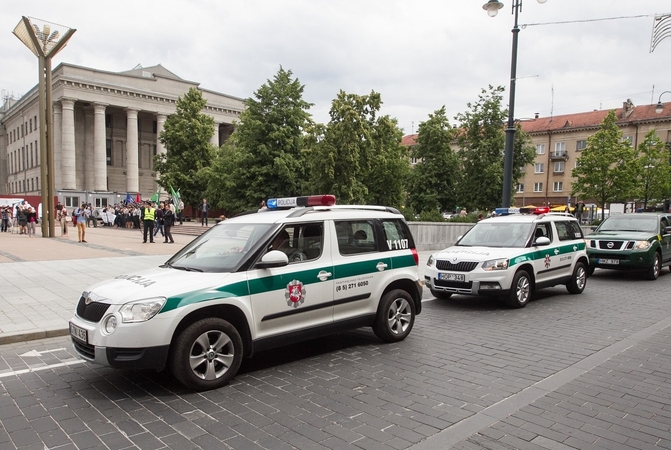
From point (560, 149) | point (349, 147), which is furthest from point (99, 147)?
point (560, 149)

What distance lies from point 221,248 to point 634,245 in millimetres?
12042

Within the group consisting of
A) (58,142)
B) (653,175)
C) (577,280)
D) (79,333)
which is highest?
(58,142)

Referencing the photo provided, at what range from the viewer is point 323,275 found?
569cm

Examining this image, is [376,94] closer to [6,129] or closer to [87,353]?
[87,353]

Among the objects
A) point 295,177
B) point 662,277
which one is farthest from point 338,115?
point 662,277

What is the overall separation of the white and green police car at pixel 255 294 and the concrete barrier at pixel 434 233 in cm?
1397

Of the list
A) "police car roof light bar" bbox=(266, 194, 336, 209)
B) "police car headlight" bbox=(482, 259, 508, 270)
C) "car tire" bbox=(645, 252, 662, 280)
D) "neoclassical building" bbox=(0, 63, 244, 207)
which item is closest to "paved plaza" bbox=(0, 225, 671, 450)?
"police car headlight" bbox=(482, 259, 508, 270)

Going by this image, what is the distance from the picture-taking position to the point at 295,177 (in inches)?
1259

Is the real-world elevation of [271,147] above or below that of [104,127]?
below

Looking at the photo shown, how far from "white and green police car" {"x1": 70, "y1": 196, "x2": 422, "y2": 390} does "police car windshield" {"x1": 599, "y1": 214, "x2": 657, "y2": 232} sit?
10712 millimetres

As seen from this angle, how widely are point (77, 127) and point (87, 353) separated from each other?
69849 millimetres

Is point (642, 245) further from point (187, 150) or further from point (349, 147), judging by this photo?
point (187, 150)

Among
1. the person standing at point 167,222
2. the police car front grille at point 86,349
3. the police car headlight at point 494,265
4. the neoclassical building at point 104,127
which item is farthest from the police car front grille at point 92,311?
the neoclassical building at point 104,127

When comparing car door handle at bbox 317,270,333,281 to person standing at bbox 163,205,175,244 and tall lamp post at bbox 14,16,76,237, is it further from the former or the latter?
tall lamp post at bbox 14,16,76,237
